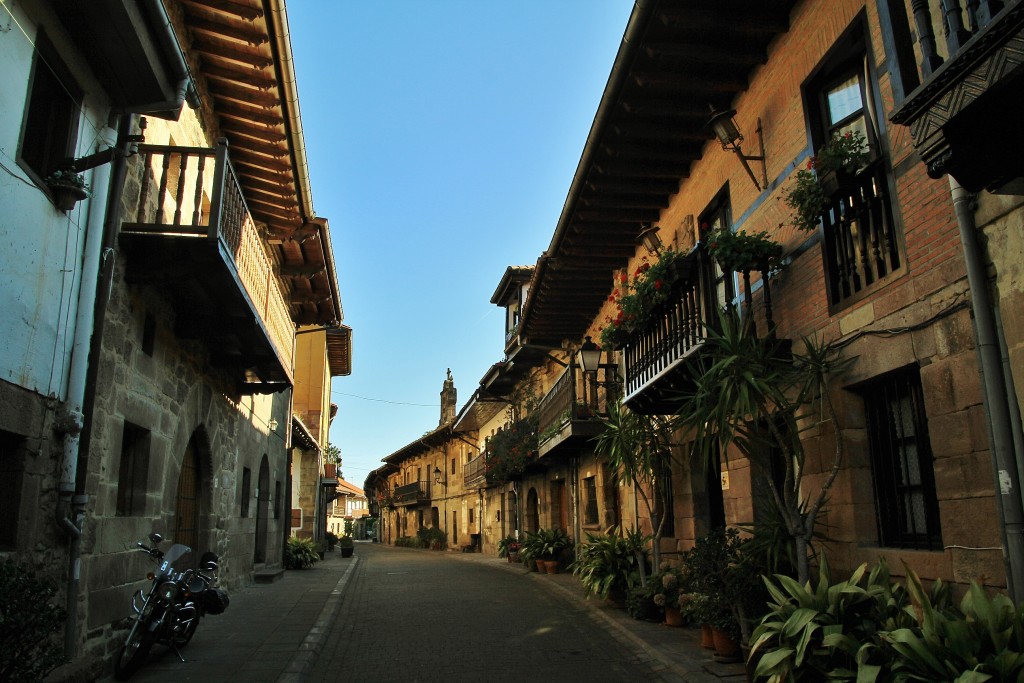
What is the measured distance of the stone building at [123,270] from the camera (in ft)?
17.2

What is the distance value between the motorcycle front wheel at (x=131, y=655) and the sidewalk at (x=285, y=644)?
109mm

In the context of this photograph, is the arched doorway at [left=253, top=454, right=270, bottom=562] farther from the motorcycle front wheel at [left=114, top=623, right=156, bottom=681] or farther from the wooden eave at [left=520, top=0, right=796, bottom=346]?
the motorcycle front wheel at [left=114, top=623, right=156, bottom=681]

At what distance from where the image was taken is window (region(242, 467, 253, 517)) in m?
13.8

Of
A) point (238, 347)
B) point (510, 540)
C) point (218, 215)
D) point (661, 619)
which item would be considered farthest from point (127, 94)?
point (510, 540)

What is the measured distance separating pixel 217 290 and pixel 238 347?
7.67 feet

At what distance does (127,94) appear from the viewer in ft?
21.1

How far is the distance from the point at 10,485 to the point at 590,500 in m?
12.3

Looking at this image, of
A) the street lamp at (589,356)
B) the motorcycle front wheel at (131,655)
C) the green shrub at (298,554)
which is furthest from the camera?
the green shrub at (298,554)

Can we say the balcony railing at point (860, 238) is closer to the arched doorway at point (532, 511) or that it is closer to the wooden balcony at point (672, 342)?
the wooden balcony at point (672, 342)

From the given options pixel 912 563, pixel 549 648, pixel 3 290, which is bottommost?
pixel 549 648

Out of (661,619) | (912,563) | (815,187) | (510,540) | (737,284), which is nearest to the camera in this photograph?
(912,563)

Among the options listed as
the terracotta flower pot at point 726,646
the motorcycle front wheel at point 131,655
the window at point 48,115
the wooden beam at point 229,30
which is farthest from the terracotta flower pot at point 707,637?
the wooden beam at point 229,30

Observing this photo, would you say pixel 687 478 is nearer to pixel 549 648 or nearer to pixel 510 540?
pixel 549 648

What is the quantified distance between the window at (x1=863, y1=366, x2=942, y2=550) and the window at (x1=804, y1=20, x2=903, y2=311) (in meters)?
0.80
